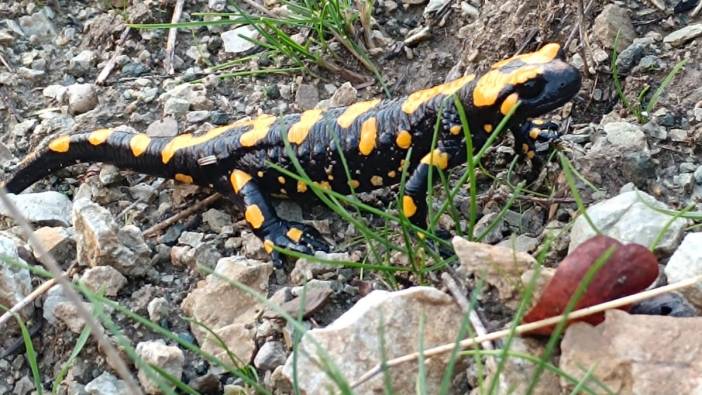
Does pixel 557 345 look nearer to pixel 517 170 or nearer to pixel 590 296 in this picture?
pixel 590 296

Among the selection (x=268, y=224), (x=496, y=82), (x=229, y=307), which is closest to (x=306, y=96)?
(x=268, y=224)

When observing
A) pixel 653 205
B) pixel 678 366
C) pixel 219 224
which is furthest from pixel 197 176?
pixel 678 366

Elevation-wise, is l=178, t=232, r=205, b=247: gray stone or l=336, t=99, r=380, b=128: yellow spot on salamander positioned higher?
l=336, t=99, r=380, b=128: yellow spot on salamander

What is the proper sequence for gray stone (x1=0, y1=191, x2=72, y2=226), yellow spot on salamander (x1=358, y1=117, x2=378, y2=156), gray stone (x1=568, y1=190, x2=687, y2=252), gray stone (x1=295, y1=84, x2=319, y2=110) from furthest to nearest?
gray stone (x1=295, y1=84, x2=319, y2=110) < yellow spot on salamander (x1=358, y1=117, x2=378, y2=156) < gray stone (x1=0, y1=191, x2=72, y2=226) < gray stone (x1=568, y1=190, x2=687, y2=252)

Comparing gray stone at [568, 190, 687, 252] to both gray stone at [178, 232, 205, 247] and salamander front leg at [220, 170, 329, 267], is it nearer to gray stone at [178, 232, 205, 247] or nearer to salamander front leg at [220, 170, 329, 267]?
salamander front leg at [220, 170, 329, 267]

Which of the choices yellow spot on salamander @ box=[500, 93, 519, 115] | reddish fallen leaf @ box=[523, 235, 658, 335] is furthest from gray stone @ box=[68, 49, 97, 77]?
reddish fallen leaf @ box=[523, 235, 658, 335]

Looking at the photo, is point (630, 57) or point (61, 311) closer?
point (61, 311)

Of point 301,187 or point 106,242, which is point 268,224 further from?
point 106,242
